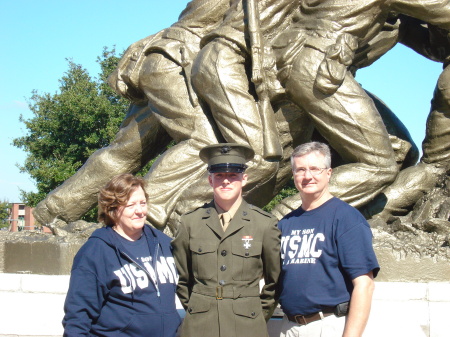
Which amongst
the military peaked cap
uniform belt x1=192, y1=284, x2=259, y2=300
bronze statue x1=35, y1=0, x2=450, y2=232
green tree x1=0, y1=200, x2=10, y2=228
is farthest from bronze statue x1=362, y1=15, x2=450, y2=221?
green tree x1=0, y1=200, x2=10, y2=228

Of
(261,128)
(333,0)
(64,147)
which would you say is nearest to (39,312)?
(261,128)

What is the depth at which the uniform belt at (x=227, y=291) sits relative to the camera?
282 centimetres

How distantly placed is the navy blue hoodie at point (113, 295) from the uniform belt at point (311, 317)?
51 cm

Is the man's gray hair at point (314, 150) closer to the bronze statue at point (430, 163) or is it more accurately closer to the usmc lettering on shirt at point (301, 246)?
the usmc lettering on shirt at point (301, 246)

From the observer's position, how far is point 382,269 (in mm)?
4426

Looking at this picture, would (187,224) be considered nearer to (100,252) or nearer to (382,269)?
(100,252)

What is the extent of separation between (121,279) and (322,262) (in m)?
0.80

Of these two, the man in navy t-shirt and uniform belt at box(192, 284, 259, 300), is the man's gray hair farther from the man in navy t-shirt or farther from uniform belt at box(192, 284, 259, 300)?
uniform belt at box(192, 284, 259, 300)

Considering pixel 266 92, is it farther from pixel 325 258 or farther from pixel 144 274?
pixel 144 274

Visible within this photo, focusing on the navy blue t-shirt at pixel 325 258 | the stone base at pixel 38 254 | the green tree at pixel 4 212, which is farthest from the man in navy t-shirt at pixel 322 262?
the green tree at pixel 4 212

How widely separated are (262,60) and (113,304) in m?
2.81

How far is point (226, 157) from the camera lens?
296 centimetres

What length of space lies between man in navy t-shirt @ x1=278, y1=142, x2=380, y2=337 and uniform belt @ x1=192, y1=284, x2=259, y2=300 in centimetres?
13

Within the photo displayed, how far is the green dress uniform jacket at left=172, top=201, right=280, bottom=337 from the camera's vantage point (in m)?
2.80
